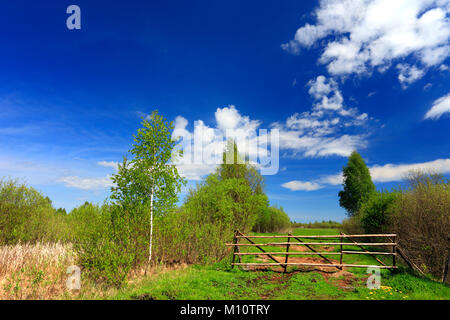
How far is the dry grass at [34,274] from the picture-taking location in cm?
756

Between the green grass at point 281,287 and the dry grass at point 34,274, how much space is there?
237 cm

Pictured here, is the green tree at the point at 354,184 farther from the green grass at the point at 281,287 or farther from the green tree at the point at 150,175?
the green tree at the point at 150,175

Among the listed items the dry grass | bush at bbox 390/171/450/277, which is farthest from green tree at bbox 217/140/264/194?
the dry grass

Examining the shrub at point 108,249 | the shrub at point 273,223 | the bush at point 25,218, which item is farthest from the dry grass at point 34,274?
the shrub at point 273,223

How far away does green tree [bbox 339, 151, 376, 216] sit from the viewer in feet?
118

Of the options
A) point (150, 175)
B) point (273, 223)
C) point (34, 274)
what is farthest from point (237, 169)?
point (34, 274)

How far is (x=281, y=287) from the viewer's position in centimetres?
877

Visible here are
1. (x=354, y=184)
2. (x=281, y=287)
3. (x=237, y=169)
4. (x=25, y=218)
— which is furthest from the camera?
(x=354, y=184)

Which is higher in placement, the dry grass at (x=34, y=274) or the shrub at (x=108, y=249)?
the shrub at (x=108, y=249)

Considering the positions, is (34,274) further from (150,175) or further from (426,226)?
(426,226)

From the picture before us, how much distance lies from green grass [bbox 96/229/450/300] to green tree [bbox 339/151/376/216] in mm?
28803

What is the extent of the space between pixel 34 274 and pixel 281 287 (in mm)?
9130

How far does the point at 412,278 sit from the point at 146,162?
478 inches

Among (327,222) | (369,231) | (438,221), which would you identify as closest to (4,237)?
(438,221)
